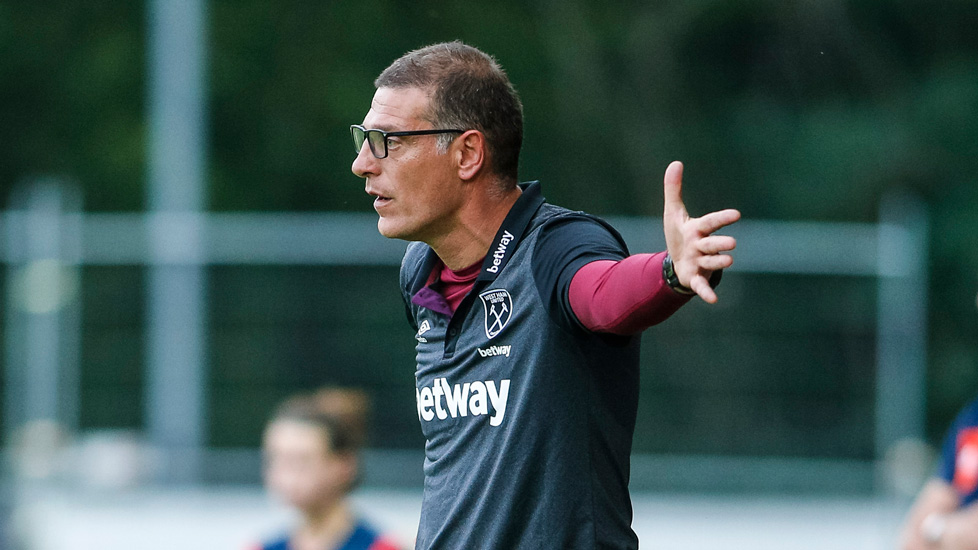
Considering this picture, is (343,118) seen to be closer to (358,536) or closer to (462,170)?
(358,536)

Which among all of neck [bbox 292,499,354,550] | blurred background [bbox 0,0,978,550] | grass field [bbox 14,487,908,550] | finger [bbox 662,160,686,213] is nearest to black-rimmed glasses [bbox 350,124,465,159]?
finger [bbox 662,160,686,213]

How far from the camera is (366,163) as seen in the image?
2.67m

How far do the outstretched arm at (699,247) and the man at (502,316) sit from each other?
34 millimetres

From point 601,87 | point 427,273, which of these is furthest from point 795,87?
point 427,273

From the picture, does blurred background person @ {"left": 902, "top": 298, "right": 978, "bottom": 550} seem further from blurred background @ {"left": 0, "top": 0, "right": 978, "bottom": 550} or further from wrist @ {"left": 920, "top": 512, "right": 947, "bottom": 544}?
blurred background @ {"left": 0, "top": 0, "right": 978, "bottom": 550}

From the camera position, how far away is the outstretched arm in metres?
2.05

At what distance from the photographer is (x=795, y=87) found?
8742mm

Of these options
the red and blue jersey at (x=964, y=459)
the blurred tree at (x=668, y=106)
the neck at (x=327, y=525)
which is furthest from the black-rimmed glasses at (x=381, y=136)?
the blurred tree at (x=668, y=106)

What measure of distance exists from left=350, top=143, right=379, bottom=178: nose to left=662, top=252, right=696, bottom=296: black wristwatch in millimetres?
757

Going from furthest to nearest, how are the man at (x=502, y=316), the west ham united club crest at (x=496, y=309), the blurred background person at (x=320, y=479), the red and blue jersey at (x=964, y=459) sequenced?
the blurred background person at (x=320, y=479) → the red and blue jersey at (x=964, y=459) → the west ham united club crest at (x=496, y=309) → the man at (x=502, y=316)

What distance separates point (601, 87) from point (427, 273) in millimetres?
6364

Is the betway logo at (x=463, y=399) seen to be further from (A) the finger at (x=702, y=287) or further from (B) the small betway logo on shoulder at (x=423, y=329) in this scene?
(A) the finger at (x=702, y=287)

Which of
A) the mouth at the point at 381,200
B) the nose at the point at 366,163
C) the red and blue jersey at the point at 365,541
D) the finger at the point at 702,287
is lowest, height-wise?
the red and blue jersey at the point at 365,541

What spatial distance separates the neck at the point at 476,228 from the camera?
8.80 ft
